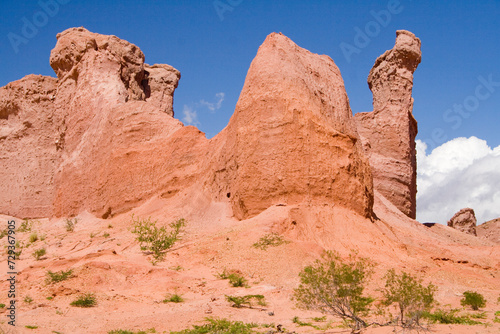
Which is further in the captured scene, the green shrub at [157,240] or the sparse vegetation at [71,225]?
the sparse vegetation at [71,225]

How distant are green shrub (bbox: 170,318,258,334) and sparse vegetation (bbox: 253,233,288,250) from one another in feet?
18.8

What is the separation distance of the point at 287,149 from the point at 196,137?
8.03 meters

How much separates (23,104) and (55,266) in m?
22.6

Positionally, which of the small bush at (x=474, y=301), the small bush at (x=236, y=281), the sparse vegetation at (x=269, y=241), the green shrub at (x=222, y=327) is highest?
the sparse vegetation at (x=269, y=241)

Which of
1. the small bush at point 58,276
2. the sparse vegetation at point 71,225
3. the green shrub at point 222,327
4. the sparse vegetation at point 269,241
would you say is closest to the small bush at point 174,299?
the green shrub at point 222,327

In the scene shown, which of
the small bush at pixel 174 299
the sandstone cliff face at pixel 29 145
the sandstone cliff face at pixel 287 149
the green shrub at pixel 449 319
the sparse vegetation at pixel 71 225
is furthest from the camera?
the sandstone cliff face at pixel 29 145

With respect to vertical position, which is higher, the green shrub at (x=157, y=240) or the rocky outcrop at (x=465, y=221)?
the rocky outcrop at (x=465, y=221)

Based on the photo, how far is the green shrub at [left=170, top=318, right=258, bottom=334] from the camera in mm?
8625

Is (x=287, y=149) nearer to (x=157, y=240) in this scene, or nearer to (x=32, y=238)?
(x=157, y=240)

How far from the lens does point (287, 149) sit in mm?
18219

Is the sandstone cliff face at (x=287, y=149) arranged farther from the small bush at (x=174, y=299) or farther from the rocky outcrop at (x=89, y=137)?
the small bush at (x=174, y=299)

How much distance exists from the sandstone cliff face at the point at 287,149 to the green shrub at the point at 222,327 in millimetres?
8686

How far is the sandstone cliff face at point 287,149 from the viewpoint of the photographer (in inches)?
707

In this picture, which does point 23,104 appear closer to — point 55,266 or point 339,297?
point 55,266
